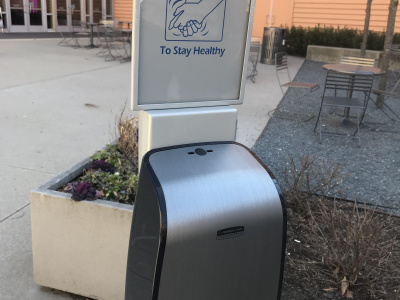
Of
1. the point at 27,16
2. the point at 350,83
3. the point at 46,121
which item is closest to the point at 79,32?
the point at 27,16

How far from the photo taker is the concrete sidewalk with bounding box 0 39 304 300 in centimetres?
285

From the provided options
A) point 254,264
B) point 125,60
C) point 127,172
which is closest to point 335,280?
point 254,264

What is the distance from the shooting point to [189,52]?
1.94m

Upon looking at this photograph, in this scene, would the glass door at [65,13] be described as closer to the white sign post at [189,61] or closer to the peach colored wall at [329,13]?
the peach colored wall at [329,13]

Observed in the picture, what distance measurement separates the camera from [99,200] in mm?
2309

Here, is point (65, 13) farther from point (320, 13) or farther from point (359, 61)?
point (359, 61)

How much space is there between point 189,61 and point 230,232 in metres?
0.86

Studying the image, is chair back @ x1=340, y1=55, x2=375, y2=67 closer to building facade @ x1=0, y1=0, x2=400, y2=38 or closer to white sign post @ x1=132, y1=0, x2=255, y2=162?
white sign post @ x1=132, y1=0, x2=255, y2=162

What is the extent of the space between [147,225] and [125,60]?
1101 cm

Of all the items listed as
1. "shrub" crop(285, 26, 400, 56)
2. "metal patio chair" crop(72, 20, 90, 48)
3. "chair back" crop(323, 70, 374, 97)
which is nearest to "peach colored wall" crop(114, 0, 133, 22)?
"metal patio chair" crop(72, 20, 90, 48)

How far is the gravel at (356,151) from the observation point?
161 inches

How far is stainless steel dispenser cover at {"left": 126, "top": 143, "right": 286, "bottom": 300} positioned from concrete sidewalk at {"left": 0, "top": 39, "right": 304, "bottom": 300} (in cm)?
125

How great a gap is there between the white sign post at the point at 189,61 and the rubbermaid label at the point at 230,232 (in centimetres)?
56

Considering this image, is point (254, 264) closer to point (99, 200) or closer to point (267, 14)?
point (99, 200)
